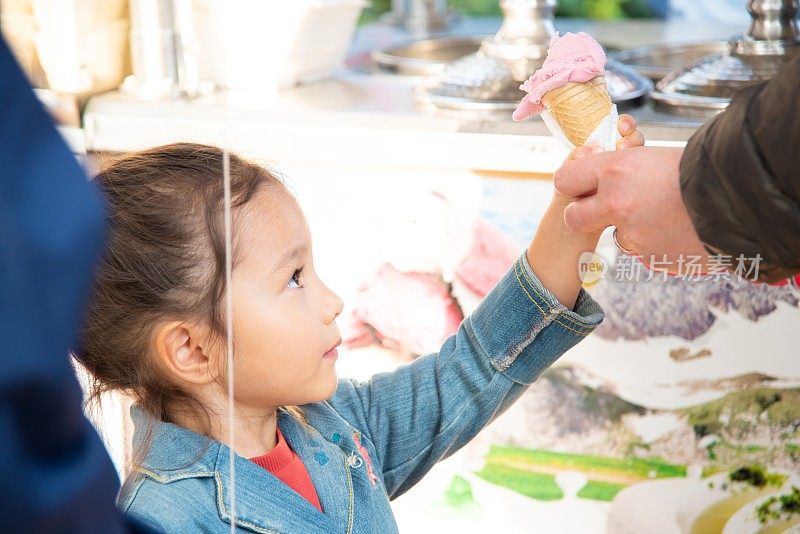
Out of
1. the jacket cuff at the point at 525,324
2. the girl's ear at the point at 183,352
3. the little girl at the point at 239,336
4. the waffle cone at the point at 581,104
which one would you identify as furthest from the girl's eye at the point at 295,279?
the waffle cone at the point at 581,104

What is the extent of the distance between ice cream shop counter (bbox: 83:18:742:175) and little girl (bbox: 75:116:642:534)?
44 cm

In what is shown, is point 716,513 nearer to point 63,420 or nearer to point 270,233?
point 270,233

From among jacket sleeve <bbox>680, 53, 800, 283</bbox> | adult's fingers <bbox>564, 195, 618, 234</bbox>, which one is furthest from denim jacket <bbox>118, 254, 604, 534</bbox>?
jacket sleeve <bbox>680, 53, 800, 283</bbox>

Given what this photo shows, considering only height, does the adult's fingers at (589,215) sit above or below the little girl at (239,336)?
above

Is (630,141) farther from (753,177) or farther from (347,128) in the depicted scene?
(347,128)

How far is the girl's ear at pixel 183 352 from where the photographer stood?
3.68ft

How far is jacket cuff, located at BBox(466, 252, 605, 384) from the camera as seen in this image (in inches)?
47.9

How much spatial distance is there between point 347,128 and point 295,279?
0.62 metres

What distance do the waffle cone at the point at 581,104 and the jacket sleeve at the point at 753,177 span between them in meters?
0.15

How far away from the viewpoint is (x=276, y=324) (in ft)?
3.70

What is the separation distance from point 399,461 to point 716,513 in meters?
0.70

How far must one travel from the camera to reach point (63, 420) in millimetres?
513

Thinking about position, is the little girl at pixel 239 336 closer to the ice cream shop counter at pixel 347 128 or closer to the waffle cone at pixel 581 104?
the waffle cone at pixel 581 104

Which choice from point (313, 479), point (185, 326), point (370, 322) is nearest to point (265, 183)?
point (185, 326)
